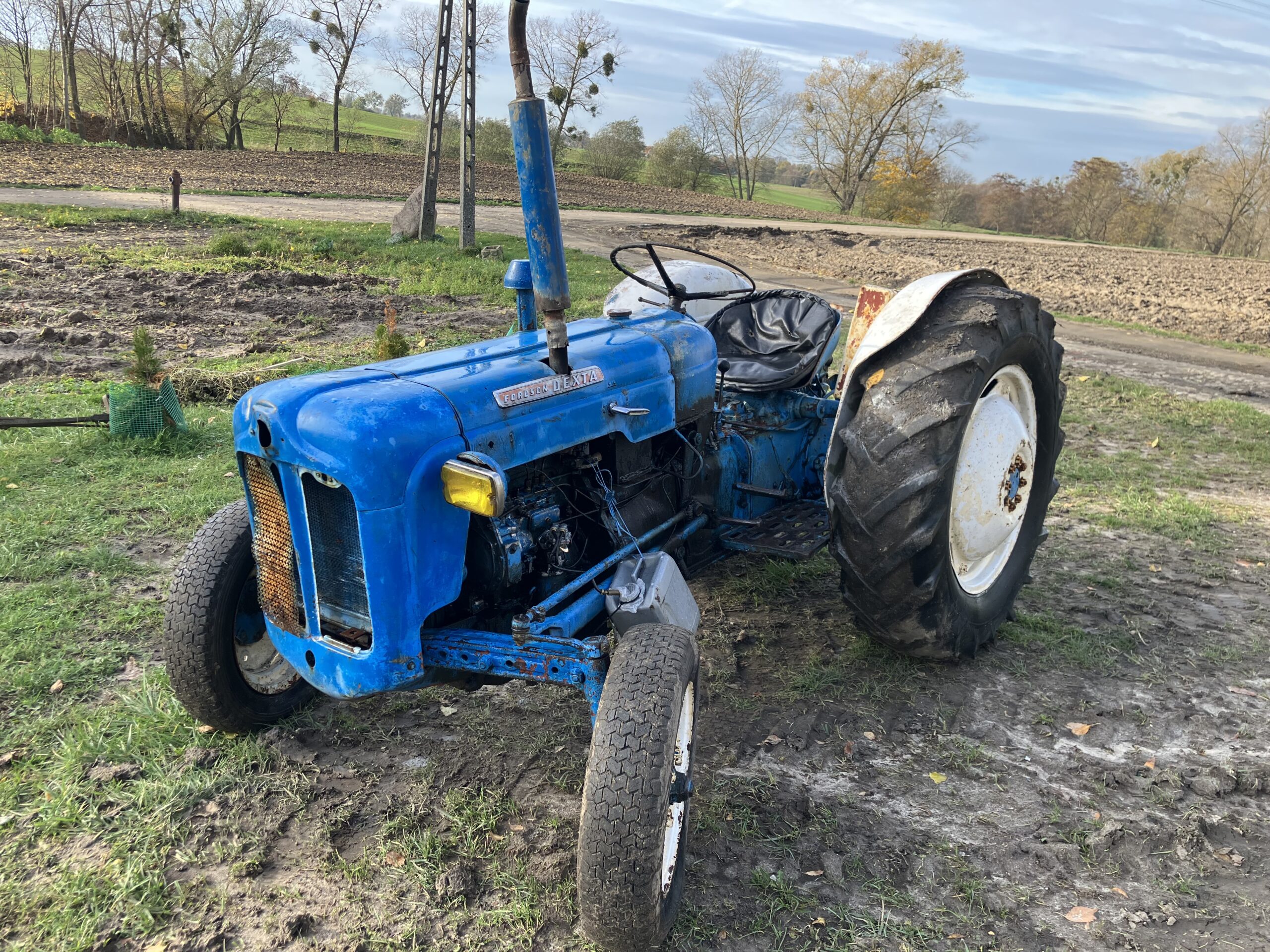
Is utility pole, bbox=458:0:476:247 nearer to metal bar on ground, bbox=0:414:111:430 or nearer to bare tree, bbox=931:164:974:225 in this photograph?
metal bar on ground, bbox=0:414:111:430

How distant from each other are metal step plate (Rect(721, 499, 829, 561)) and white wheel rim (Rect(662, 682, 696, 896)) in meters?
1.18

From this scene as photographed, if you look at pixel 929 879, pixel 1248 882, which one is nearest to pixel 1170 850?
pixel 1248 882

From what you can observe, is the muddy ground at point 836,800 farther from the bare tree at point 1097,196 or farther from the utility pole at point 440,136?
the bare tree at point 1097,196

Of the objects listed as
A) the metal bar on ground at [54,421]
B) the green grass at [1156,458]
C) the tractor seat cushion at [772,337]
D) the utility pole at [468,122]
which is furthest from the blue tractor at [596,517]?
the utility pole at [468,122]

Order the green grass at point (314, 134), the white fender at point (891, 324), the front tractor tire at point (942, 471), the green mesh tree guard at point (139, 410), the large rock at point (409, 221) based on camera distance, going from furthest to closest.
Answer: the green grass at point (314, 134)
the large rock at point (409, 221)
the green mesh tree guard at point (139, 410)
the white fender at point (891, 324)
the front tractor tire at point (942, 471)

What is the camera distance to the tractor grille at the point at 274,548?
2.52m

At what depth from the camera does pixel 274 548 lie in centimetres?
258

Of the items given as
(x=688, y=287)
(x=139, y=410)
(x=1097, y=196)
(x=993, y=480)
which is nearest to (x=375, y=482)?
(x=993, y=480)

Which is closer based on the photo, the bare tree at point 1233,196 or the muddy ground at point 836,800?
the muddy ground at point 836,800

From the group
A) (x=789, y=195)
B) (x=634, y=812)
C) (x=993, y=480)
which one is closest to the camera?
(x=634, y=812)

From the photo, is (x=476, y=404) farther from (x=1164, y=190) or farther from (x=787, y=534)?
(x=1164, y=190)

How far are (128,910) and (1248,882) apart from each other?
3.00 metres

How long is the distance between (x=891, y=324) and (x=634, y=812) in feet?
6.76

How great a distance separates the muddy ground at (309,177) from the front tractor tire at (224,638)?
71.4 ft
